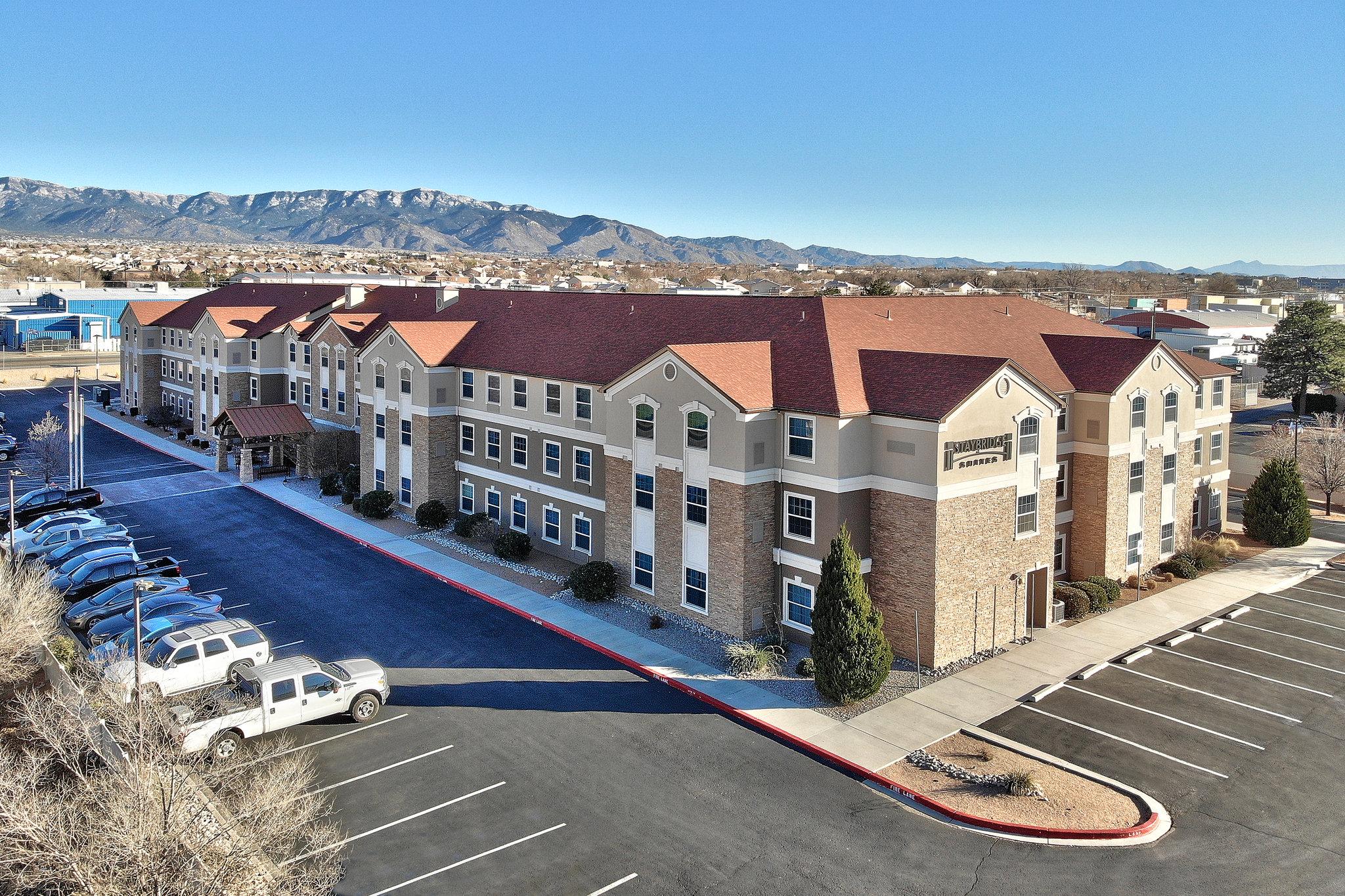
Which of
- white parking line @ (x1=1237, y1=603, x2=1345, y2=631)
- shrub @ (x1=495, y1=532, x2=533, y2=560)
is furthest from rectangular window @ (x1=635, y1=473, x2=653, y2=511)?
white parking line @ (x1=1237, y1=603, x2=1345, y2=631)

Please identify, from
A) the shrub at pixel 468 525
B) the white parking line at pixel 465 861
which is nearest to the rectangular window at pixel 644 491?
the shrub at pixel 468 525

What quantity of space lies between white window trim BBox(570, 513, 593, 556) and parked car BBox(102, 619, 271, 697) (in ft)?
40.6

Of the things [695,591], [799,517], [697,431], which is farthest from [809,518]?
[695,591]

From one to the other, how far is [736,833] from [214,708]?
39.6 ft

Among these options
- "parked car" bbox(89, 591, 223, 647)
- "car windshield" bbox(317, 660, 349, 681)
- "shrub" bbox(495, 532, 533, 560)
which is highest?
"shrub" bbox(495, 532, 533, 560)

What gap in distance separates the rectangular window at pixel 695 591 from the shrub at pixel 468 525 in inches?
486

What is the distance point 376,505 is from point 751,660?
2249 cm

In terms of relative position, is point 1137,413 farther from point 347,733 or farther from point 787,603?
point 347,733

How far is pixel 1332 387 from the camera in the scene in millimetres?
77750

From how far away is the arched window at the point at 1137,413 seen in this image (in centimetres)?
3366

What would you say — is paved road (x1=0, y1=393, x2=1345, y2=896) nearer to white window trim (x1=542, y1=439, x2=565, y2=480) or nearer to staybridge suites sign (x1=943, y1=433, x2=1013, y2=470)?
staybridge suites sign (x1=943, y1=433, x2=1013, y2=470)

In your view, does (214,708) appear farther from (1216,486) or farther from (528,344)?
(1216,486)

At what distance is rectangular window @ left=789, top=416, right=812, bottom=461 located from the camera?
27688 mm

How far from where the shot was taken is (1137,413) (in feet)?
111
